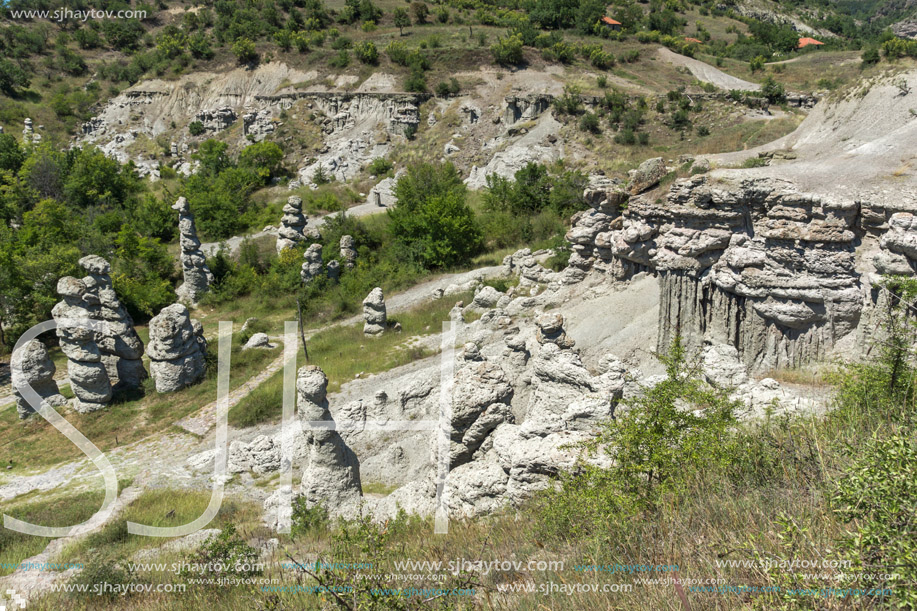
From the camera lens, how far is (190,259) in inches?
1118

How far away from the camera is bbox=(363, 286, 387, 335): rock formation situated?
2116cm

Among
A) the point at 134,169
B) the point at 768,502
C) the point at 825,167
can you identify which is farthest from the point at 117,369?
the point at 134,169

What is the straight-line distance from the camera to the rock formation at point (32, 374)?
53.5 ft

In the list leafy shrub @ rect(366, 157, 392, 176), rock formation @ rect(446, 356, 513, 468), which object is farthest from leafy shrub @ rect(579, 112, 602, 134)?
rock formation @ rect(446, 356, 513, 468)

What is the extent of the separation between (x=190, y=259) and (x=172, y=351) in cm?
1209

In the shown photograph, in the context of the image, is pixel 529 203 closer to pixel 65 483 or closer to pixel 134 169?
pixel 65 483

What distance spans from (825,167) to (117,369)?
22584mm

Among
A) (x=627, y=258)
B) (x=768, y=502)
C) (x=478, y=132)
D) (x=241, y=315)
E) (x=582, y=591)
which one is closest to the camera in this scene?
(x=582, y=591)

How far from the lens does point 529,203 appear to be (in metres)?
30.5

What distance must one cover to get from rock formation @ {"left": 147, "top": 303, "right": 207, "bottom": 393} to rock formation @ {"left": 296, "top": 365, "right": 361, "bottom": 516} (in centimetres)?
1000

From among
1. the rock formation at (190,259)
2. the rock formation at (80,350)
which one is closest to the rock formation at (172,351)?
the rock formation at (80,350)

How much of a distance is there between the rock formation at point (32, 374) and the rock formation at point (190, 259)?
1175 centimetres

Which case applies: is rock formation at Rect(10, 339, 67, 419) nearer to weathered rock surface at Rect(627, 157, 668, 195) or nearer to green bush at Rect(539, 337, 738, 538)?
green bush at Rect(539, 337, 738, 538)

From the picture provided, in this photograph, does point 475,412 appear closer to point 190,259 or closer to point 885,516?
point 885,516
